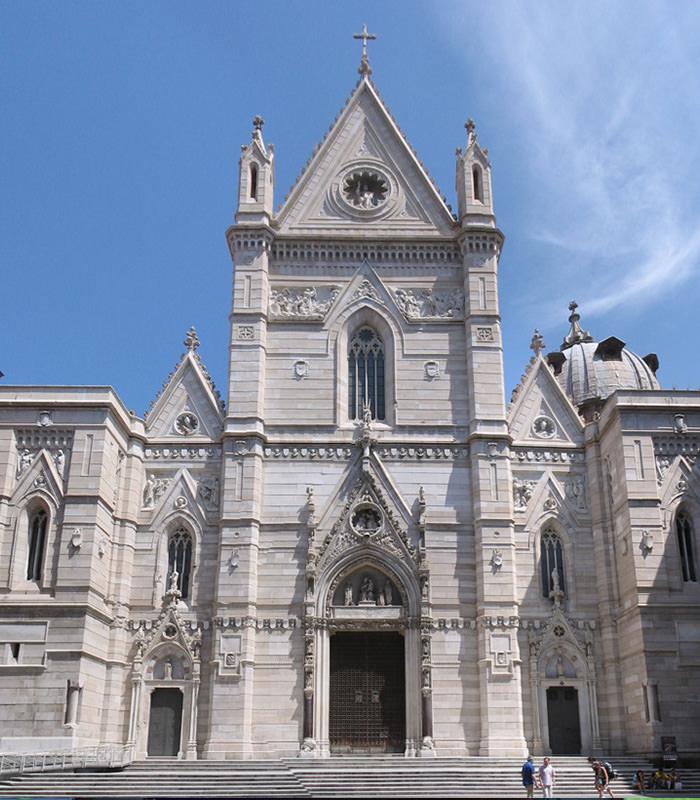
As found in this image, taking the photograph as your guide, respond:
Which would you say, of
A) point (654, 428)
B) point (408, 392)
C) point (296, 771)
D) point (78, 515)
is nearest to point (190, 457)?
point (78, 515)

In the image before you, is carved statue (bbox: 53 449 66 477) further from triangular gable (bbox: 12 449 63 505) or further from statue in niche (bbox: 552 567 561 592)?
statue in niche (bbox: 552 567 561 592)

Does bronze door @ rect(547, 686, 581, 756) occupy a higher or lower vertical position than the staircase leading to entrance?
higher

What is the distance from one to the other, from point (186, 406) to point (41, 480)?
233 inches

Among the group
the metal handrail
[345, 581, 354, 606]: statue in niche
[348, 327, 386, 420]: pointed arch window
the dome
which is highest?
the dome

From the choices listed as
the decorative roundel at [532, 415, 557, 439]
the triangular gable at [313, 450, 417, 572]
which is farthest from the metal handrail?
the decorative roundel at [532, 415, 557, 439]

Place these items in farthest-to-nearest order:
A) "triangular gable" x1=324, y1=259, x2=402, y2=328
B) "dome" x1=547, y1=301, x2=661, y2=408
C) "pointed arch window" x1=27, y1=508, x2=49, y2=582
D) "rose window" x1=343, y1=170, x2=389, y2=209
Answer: "dome" x1=547, y1=301, x2=661, y2=408
"rose window" x1=343, y1=170, x2=389, y2=209
"triangular gable" x1=324, y1=259, x2=402, y2=328
"pointed arch window" x1=27, y1=508, x2=49, y2=582

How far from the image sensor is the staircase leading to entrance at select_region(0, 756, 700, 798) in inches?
925

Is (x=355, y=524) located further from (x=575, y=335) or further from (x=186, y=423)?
(x=575, y=335)

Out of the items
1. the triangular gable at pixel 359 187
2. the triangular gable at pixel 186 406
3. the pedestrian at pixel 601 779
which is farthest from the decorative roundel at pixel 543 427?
the pedestrian at pixel 601 779

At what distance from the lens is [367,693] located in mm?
29812

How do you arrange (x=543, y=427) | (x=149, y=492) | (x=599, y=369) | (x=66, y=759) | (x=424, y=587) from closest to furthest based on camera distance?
(x=66, y=759), (x=424, y=587), (x=149, y=492), (x=543, y=427), (x=599, y=369)

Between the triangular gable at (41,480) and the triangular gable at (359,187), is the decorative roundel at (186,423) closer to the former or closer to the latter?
the triangular gable at (41,480)

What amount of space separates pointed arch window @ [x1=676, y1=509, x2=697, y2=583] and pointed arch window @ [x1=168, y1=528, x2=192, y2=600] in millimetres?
15649

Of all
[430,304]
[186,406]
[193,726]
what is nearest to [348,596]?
[193,726]
